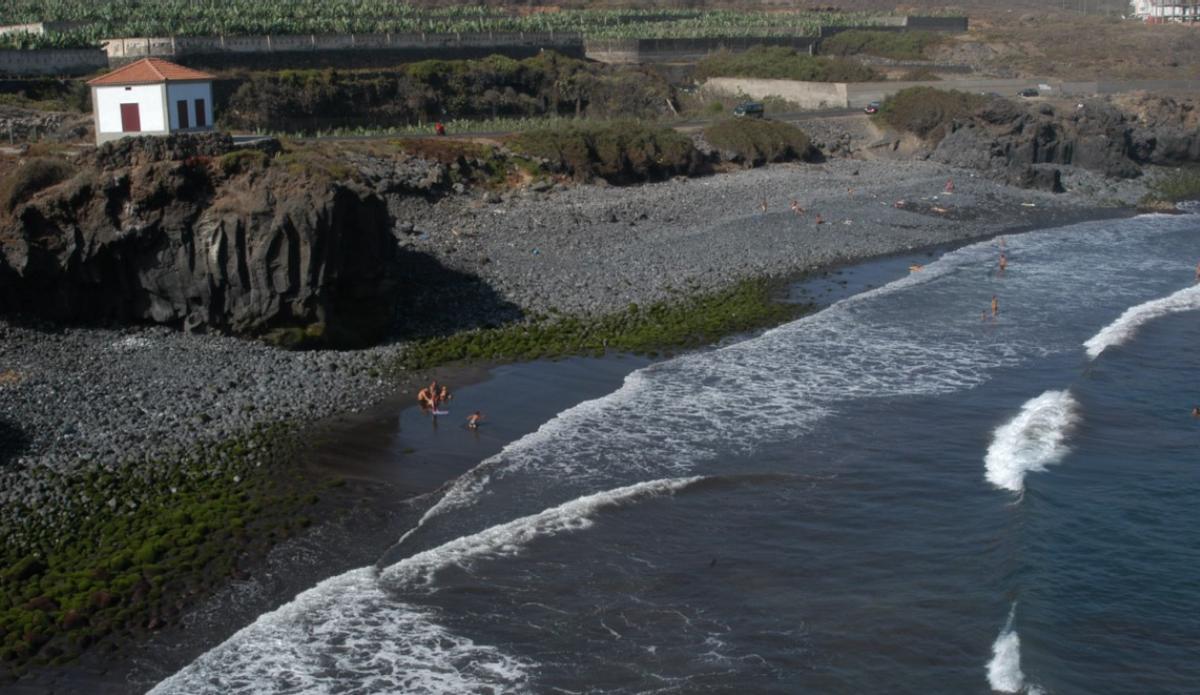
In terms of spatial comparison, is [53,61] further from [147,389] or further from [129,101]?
[147,389]

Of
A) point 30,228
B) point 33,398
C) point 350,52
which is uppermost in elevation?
point 350,52

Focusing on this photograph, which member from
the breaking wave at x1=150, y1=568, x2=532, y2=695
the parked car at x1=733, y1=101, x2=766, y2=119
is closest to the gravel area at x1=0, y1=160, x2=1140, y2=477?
the breaking wave at x1=150, y1=568, x2=532, y2=695

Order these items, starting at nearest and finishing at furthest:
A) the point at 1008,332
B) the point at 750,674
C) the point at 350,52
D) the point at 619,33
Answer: the point at 750,674 → the point at 1008,332 → the point at 350,52 → the point at 619,33

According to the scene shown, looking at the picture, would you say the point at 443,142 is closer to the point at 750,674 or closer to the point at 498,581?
the point at 498,581

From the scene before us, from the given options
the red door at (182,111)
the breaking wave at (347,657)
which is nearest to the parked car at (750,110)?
the red door at (182,111)

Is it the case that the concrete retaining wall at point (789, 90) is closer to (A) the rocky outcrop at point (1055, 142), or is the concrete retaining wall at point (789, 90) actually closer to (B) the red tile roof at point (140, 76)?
(A) the rocky outcrop at point (1055, 142)

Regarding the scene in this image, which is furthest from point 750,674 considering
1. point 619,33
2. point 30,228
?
point 619,33
